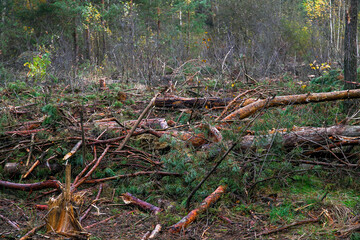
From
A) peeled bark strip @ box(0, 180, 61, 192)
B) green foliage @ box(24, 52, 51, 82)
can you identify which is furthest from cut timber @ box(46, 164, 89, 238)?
green foliage @ box(24, 52, 51, 82)

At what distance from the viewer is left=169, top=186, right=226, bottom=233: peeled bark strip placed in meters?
2.54

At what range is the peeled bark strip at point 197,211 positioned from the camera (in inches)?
100

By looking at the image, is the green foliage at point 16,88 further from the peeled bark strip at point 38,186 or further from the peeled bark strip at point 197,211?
the peeled bark strip at point 197,211

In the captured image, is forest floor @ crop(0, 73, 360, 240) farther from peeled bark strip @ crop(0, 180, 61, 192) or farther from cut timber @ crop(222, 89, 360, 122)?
cut timber @ crop(222, 89, 360, 122)

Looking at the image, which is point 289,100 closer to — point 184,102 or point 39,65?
point 184,102

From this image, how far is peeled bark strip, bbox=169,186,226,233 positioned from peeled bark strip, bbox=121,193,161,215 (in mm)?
319

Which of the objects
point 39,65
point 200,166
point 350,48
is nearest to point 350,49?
point 350,48

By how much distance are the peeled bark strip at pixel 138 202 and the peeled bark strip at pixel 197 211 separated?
0.32 m

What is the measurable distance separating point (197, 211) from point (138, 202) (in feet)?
2.02

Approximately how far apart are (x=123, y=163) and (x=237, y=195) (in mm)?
1425

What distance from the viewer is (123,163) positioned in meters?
3.83

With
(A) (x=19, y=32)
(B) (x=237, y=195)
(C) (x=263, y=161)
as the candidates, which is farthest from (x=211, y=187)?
(A) (x=19, y=32)

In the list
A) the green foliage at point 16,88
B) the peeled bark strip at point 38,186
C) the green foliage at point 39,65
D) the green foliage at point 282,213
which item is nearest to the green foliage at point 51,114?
the peeled bark strip at point 38,186

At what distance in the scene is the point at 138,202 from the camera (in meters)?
3.04
